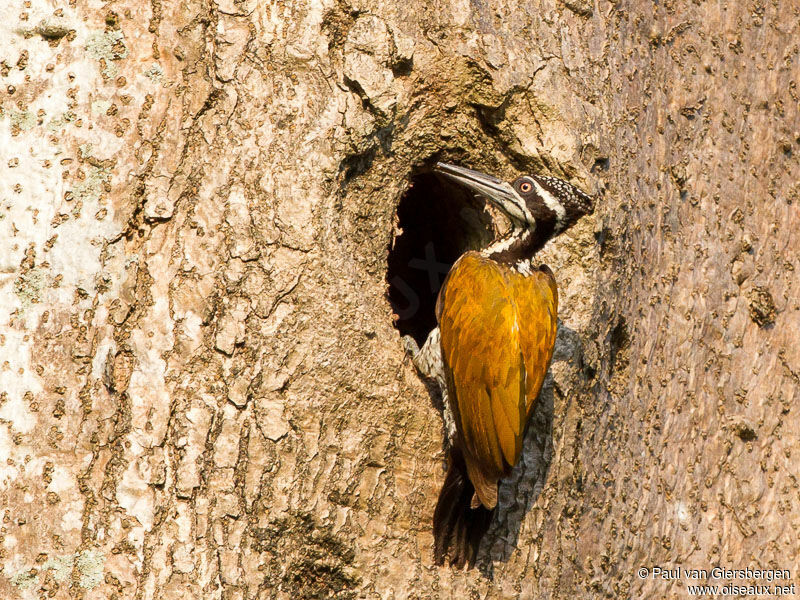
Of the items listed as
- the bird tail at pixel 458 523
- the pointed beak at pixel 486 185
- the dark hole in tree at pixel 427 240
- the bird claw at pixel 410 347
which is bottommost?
the bird tail at pixel 458 523

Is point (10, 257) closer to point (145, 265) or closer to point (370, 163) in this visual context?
point (145, 265)

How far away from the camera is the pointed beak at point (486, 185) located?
14.3 ft

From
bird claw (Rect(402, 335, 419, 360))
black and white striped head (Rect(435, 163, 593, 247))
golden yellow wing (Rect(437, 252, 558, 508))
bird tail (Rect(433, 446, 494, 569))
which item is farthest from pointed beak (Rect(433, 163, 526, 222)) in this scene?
bird tail (Rect(433, 446, 494, 569))

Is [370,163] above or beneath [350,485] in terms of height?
above

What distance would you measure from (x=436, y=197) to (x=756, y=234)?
178 centimetres

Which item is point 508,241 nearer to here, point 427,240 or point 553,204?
point 553,204

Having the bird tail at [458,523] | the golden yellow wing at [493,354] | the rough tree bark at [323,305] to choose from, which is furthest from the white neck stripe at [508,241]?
the bird tail at [458,523]

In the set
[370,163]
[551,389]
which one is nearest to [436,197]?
[370,163]

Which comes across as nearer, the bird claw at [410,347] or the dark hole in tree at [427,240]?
the bird claw at [410,347]

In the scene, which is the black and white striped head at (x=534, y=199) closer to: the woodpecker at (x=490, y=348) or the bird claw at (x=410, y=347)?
the woodpecker at (x=490, y=348)

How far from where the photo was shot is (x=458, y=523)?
3.90 m

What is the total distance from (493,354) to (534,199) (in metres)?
0.75

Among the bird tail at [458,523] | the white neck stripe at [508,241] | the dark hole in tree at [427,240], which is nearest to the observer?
the bird tail at [458,523]

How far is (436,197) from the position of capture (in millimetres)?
5387
